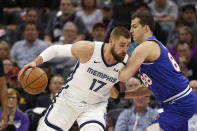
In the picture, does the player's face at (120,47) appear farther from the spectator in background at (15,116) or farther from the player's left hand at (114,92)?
the spectator in background at (15,116)

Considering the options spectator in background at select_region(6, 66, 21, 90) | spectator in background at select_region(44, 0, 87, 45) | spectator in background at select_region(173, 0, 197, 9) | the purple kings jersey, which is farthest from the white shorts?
spectator in background at select_region(173, 0, 197, 9)

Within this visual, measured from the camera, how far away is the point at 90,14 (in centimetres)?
1028

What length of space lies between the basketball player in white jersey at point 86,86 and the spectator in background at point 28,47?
396cm

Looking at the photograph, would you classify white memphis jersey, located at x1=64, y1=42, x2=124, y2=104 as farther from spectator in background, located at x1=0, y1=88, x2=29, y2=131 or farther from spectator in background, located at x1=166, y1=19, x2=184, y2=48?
spectator in background, located at x1=166, y1=19, x2=184, y2=48

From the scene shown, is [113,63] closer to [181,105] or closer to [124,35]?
[124,35]

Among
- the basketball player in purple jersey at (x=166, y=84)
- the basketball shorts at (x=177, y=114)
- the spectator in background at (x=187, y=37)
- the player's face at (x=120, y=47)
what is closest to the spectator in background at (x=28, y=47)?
the spectator in background at (x=187, y=37)

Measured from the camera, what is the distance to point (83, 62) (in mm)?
5270

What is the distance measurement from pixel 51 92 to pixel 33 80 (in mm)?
2782

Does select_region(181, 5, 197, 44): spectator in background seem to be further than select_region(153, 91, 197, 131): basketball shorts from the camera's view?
Yes

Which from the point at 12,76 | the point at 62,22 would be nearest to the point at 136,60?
the point at 12,76

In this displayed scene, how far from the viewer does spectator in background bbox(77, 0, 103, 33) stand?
10.2 meters

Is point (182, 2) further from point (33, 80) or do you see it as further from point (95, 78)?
point (33, 80)

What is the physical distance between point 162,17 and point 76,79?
515 cm

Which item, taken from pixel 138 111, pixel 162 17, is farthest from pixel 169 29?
pixel 138 111
